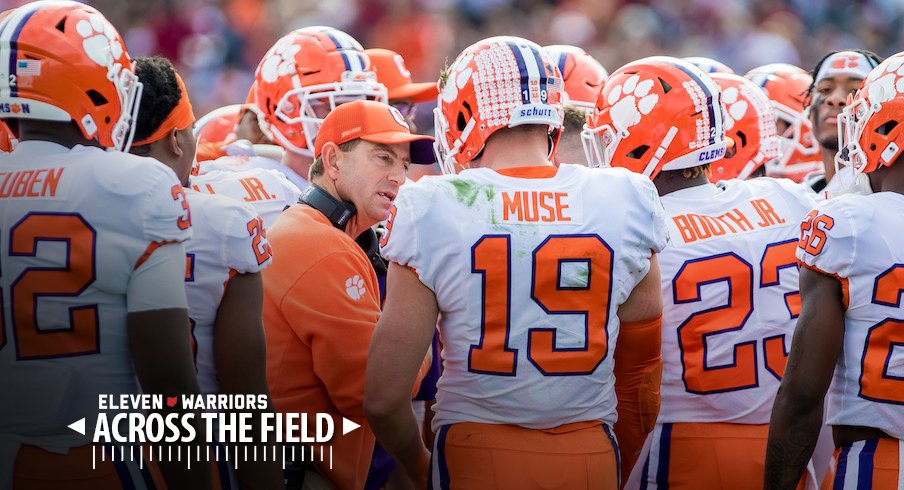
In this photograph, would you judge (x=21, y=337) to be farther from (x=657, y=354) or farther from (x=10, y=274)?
(x=657, y=354)

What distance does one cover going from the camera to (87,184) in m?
2.61

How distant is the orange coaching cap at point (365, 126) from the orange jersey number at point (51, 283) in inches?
53.5

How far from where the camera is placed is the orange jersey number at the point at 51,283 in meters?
2.59

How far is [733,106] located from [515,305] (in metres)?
2.32

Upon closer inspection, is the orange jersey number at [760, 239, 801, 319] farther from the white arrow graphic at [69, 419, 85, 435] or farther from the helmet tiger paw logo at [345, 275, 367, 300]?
the white arrow graphic at [69, 419, 85, 435]

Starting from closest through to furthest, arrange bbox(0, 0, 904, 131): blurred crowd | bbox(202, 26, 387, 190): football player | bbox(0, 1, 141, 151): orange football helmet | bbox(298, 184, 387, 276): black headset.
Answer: bbox(0, 1, 141, 151): orange football helmet, bbox(298, 184, 387, 276): black headset, bbox(202, 26, 387, 190): football player, bbox(0, 0, 904, 131): blurred crowd

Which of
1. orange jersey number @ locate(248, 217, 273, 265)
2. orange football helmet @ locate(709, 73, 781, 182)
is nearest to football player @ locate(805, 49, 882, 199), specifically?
orange football helmet @ locate(709, 73, 781, 182)

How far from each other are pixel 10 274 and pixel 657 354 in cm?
196

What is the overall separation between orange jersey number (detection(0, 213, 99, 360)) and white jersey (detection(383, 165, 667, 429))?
0.86 meters

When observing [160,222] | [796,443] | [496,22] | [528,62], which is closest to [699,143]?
[528,62]

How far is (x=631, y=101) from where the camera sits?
385cm

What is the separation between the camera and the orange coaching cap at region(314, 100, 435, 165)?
12.4 ft

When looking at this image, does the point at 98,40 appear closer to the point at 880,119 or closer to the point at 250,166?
the point at 250,166

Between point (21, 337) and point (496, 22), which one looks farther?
point (496, 22)
